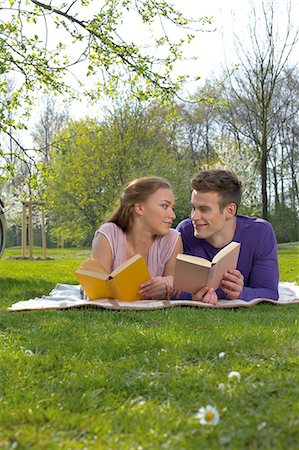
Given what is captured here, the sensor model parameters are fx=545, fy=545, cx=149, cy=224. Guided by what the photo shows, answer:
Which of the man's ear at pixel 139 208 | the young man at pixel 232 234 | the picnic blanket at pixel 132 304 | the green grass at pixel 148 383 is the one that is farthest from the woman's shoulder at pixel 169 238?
the green grass at pixel 148 383

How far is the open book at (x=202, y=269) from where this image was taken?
3.98 meters

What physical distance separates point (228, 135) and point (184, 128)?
2380 millimetres

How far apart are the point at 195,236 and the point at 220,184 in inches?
19.8

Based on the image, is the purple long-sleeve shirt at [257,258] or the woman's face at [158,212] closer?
the purple long-sleeve shirt at [257,258]

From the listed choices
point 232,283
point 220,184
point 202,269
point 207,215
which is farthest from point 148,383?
point 220,184

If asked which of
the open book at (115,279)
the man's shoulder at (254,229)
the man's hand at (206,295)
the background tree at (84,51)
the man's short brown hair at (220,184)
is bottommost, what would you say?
the man's hand at (206,295)

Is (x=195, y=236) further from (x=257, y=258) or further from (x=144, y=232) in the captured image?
(x=257, y=258)

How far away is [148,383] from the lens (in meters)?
2.08

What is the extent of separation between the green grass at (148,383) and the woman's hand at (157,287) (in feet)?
Answer: 2.83

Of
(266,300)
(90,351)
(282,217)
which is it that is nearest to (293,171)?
(282,217)

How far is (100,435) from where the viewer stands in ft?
5.24

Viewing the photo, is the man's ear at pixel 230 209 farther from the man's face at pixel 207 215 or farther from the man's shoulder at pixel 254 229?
the man's shoulder at pixel 254 229

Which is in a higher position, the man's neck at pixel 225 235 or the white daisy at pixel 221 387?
the man's neck at pixel 225 235

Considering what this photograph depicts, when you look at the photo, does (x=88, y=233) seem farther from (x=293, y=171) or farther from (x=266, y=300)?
(x=266, y=300)
